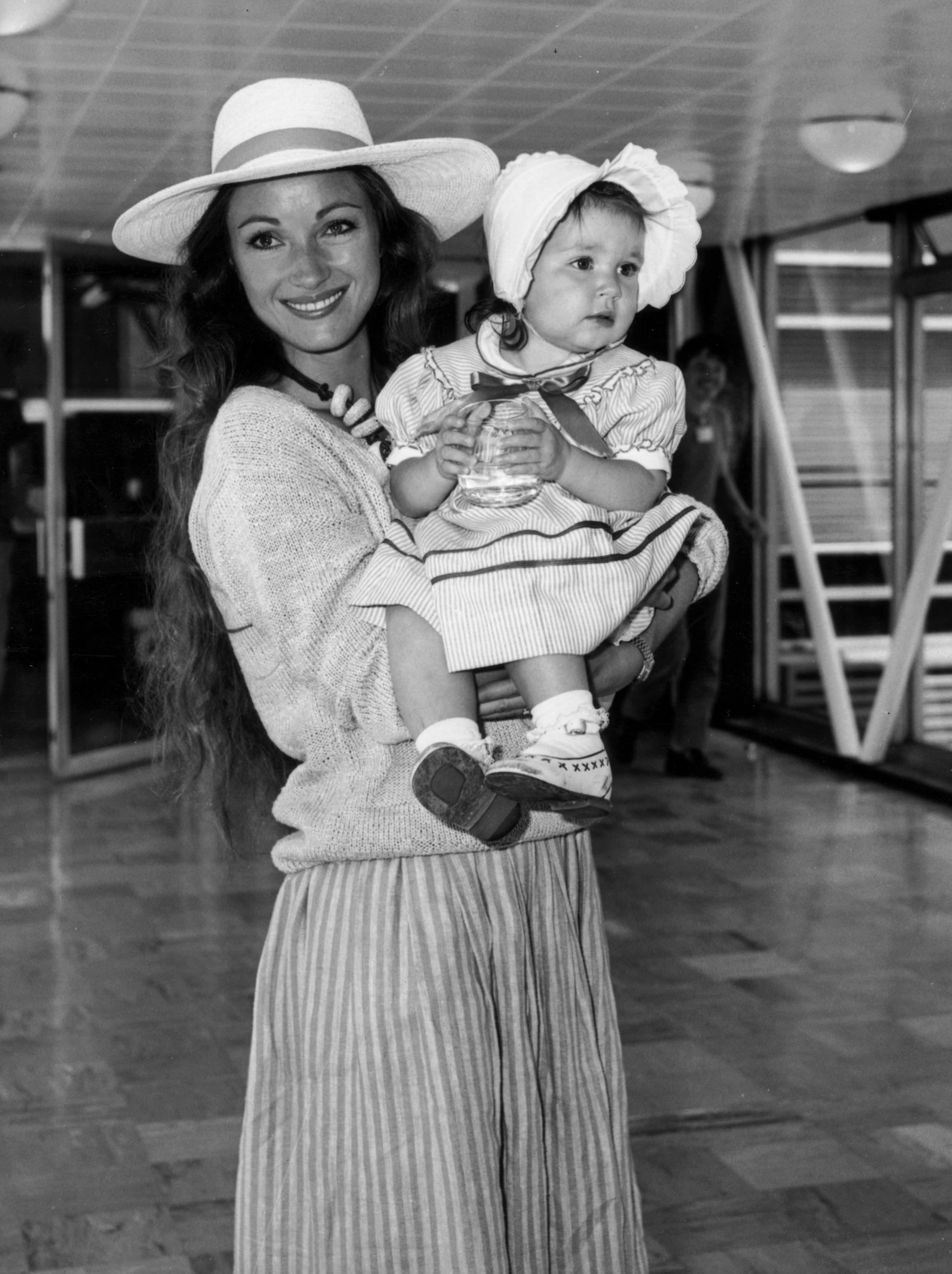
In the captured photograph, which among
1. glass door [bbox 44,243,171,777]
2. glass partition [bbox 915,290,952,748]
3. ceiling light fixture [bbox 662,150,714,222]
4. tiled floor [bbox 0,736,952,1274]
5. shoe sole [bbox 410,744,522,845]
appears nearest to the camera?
shoe sole [bbox 410,744,522,845]

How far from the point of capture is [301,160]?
1811 millimetres

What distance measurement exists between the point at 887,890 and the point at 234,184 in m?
4.19

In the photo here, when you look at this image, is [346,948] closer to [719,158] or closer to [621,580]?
[621,580]

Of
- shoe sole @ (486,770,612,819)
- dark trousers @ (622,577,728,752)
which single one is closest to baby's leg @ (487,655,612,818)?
shoe sole @ (486,770,612,819)

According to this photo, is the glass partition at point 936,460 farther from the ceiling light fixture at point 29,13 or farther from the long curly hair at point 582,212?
the long curly hair at point 582,212

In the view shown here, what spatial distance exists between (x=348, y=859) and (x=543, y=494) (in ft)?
1.38

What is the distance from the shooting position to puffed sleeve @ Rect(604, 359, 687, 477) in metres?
1.78

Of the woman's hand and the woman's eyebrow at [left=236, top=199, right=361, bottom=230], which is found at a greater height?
the woman's eyebrow at [left=236, top=199, right=361, bottom=230]

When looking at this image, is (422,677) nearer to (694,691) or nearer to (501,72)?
(501,72)

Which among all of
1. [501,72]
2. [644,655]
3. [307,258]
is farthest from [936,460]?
[307,258]

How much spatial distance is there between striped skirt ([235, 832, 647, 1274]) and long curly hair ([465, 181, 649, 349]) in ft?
1.72

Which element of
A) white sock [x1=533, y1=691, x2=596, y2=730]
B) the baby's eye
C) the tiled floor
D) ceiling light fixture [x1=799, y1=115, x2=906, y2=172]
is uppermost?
ceiling light fixture [x1=799, y1=115, x2=906, y2=172]

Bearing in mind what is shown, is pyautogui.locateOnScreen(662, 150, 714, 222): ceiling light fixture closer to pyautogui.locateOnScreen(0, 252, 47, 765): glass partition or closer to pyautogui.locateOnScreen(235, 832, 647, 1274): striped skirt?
pyautogui.locateOnScreen(0, 252, 47, 765): glass partition

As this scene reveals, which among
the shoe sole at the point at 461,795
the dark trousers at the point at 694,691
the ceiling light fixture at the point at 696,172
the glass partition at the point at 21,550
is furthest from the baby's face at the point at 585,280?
the glass partition at the point at 21,550
